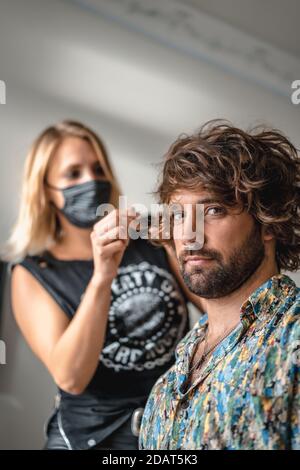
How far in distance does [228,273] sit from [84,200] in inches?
19.6

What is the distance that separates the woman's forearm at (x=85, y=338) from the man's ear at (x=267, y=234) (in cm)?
36

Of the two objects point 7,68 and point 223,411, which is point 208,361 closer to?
point 223,411

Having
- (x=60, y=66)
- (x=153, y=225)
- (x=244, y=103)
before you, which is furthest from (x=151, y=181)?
(x=60, y=66)

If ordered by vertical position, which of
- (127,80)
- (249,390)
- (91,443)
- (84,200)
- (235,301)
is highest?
(127,80)

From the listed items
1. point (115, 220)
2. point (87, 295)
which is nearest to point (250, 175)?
point (115, 220)

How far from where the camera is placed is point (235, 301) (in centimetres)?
109

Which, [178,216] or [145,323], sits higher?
[178,216]

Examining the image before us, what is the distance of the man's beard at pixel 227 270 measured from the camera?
3.50 ft

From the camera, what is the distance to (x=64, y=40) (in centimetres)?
158

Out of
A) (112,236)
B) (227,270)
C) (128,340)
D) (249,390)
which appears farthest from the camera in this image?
(128,340)

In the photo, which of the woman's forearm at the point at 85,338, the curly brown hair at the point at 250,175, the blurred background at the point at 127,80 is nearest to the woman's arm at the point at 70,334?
the woman's forearm at the point at 85,338

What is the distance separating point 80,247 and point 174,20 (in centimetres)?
56

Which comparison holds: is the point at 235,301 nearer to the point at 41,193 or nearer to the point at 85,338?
the point at 85,338
